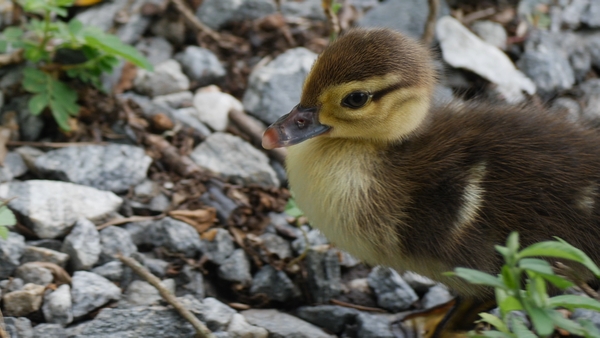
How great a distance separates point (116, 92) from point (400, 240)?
1650 millimetres

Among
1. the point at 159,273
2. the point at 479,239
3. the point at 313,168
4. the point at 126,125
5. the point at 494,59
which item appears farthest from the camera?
the point at 494,59

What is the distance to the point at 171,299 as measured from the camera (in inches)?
91.8

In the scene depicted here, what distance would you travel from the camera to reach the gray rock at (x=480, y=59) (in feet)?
12.0

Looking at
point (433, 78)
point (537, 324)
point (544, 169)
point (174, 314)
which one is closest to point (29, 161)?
point (174, 314)

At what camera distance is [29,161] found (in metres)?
3.01

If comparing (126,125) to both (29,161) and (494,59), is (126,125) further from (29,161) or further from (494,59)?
(494,59)

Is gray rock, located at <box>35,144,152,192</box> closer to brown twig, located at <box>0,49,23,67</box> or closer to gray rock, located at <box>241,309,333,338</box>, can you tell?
brown twig, located at <box>0,49,23,67</box>

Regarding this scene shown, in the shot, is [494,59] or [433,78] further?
[494,59]

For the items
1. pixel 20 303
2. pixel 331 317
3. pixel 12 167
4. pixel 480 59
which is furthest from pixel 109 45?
pixel 480 59

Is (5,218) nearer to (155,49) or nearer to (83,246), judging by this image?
(83,246)

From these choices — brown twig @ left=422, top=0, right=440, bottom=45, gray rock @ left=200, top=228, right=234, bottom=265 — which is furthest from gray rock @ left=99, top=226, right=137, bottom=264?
brown twig @ left=422, top=0, right=440, bottom=45

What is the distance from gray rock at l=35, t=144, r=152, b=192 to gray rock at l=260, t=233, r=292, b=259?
1.83 ft

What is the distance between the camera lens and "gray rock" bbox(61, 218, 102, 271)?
8.48 ft

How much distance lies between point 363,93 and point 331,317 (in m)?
0.80
